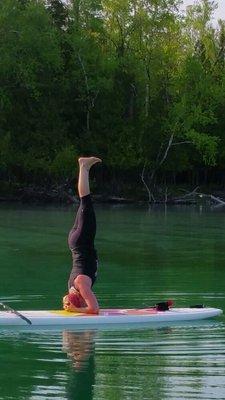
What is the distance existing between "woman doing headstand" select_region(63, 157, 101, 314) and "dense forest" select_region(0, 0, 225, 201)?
42.3 m

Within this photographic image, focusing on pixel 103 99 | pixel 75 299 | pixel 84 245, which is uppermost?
pixel 103 99

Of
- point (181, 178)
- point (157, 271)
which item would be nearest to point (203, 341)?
point (157, 271)

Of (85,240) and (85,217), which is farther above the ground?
(85,217)

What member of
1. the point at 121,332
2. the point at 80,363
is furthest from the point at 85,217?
the point at 80,363

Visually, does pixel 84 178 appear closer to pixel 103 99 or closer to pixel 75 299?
pixel 75 299

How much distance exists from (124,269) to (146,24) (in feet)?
136

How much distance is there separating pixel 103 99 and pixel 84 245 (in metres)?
46.8

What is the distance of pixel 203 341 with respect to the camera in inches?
409

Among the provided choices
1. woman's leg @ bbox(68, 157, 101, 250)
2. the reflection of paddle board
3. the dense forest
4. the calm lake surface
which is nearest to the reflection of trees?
the calm lake surface

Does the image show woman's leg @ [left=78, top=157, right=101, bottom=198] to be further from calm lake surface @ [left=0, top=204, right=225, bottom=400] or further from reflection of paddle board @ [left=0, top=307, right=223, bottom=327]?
calm lake surface @ [left=0, top=204, right=225, bottom=400]

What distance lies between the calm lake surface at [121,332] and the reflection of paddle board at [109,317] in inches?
7.9

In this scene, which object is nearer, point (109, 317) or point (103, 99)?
point (109, 317)

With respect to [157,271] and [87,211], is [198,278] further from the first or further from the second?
[87,211]

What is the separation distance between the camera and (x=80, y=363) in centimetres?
914
